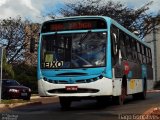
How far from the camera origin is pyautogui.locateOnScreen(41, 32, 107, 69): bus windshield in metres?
16.2

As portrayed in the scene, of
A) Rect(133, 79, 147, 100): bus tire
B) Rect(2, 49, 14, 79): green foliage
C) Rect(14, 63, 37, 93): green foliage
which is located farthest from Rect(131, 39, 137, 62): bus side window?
Rect(14, 63, 37, 93): green foliage

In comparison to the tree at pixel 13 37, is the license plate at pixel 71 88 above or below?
below

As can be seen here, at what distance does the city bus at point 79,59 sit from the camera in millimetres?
16125

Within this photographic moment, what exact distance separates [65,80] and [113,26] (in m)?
2.86

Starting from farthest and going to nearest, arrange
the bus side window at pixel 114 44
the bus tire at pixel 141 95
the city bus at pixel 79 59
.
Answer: the bus tire at pixel 141 95 < the bus side window at pixel 114 44 < the city bus at pixel 79 59

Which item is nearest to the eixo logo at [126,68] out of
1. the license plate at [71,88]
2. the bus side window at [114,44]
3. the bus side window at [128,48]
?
the bus side window at [128,48]

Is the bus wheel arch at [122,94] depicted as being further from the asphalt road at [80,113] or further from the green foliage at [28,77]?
the green foliage at [28,77]

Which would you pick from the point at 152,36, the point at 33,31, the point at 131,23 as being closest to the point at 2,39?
the point at 33,31

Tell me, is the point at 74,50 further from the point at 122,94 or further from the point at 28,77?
the point at 28,77

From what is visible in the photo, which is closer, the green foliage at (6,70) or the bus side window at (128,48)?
the bus side window at (128,48)

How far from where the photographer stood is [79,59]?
16.3 metres

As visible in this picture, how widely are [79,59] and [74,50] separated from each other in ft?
1.26

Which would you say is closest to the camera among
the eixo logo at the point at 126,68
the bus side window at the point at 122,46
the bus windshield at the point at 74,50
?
the bus windshield at the point at 74,50

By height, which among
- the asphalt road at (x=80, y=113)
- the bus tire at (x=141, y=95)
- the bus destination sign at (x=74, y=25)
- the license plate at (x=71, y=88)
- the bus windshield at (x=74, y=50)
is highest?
the bus destination sign at (x=74, y=25)
